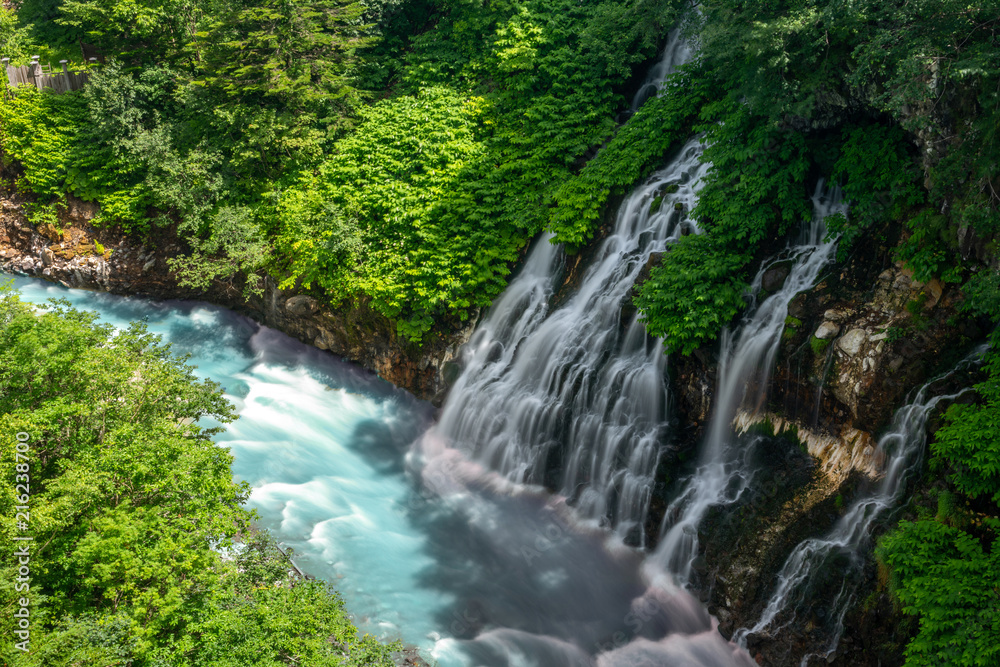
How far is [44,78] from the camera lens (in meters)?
24.4

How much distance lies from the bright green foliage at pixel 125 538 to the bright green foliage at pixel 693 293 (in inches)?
316

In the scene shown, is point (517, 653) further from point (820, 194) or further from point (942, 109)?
point (942, 109)

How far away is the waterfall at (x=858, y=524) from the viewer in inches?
410

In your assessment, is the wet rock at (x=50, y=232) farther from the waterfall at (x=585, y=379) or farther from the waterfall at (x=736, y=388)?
the waterfall at (x=736, y=388)

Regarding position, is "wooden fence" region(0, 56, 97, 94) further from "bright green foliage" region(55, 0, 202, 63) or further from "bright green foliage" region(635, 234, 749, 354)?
"bright green foliage" region(635, 234, 749, 354)

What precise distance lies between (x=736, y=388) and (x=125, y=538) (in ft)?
35.9

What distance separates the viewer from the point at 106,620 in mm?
8898

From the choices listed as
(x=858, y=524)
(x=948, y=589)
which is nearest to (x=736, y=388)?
(x=858, y=524)

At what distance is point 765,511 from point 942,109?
24.3 ft

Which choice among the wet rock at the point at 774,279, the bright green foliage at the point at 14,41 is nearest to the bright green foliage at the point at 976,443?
the wet rock at the point at 774,279

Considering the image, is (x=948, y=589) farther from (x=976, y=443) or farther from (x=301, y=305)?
(x=301, y=305)

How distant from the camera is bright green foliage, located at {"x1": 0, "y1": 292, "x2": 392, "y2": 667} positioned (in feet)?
29.4

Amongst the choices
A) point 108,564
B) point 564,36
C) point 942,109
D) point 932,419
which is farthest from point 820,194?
point 108,564

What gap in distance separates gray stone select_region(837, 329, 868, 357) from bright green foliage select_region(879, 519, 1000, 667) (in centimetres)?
313
